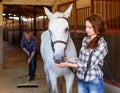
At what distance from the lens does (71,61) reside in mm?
2984

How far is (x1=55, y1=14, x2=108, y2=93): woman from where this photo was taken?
2.74 metres

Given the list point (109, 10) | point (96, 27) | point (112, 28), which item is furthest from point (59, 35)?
point (109, 10)

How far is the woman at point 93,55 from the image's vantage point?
2.74 metres

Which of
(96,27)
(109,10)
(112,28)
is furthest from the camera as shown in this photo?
(109,10)

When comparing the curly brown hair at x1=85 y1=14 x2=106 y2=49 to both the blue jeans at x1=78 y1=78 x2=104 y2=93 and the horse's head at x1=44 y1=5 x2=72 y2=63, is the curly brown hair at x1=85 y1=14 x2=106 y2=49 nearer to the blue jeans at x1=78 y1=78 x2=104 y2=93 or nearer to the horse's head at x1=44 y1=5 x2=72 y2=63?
the blue jeans at x1=78 y1=78 x2=104 y2=93

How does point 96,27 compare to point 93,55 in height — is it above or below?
above

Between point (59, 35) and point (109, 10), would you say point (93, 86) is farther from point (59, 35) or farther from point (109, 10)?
point (109, 10)

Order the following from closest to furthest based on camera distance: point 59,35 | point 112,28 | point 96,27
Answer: point 96,27, point 59,35, point 112,28

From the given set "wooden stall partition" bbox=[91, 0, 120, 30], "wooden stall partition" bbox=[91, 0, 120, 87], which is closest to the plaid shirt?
"wooden stall partition" bbox=[91, 0, 120, 87]

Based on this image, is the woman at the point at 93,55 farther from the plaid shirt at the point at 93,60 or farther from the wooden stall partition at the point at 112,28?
the wooden stall partition at the point at 112,28

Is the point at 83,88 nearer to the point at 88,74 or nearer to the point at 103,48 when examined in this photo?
the point at 88,74

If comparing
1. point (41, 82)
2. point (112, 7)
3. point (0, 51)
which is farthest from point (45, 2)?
point (112, 7)

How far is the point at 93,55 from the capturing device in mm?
2750

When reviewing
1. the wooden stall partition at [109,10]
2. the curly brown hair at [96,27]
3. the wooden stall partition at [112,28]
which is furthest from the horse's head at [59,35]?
the wooden stall partition at [109,10]
